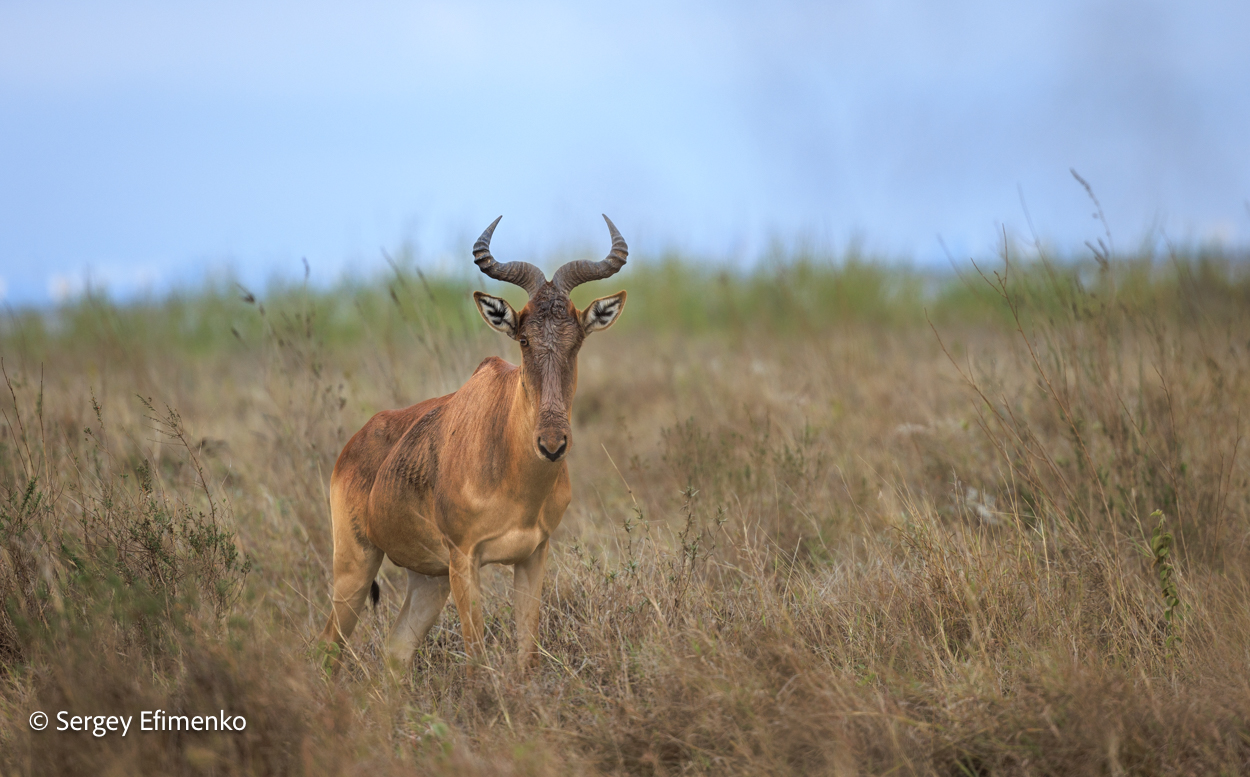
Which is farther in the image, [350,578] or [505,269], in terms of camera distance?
[350,578]

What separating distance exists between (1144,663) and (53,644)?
467 centimetres

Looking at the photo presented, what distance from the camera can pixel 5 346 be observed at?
46.9 ft

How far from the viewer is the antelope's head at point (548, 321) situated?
3682 millimetres

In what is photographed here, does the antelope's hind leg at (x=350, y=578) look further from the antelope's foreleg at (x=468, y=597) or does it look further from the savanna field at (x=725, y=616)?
the antelope's foreleg at (x=468, y=597)

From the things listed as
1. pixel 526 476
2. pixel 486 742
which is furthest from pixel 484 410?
pixel 486 742

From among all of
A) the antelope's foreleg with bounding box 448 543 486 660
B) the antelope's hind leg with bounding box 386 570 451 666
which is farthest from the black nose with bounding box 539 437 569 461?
the antelope's hind leg with bounding box 386 570 451 666

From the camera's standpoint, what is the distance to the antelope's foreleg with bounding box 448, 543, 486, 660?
3867 mm

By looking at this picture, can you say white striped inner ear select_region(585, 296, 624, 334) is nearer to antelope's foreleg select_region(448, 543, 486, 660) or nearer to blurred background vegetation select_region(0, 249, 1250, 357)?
antelope's foreleg select_region(448, 543, 486, 660)

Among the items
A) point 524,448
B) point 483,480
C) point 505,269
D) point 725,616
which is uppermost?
point 505,269

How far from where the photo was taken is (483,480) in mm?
3955

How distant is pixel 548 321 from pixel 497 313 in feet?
0.87

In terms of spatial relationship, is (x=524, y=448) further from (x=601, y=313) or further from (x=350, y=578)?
(x=350, y=578)

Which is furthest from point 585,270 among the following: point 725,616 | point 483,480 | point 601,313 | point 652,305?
point 652,305

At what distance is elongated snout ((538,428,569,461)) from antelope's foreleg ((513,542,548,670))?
2.49 ft
